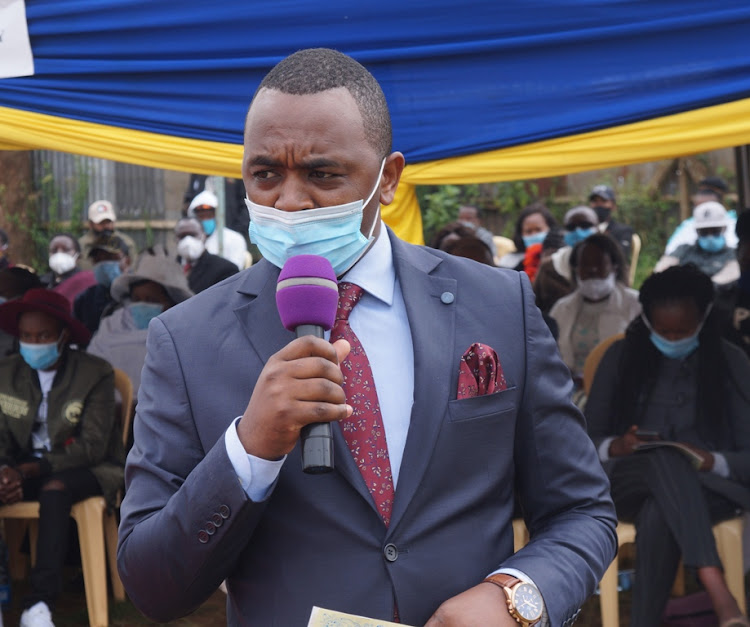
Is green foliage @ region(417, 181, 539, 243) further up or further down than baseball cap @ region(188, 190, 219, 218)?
further down

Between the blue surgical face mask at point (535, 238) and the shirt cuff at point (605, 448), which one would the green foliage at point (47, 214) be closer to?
the blue surgical face mask at point (535, 238)

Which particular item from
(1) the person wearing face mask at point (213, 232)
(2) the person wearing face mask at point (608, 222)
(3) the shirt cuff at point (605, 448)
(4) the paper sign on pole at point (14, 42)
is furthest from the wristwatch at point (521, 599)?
(1) the person wearing face mask at point (213, 232)

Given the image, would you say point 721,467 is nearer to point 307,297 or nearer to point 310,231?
point 310,231

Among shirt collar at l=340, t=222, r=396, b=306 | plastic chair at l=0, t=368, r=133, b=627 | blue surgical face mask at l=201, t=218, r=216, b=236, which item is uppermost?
shirt collar at l=340, t=222, r=396, b=306

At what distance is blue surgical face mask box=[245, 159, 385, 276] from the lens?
1.68 metres

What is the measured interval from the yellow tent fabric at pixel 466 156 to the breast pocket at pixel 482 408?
3.10 m

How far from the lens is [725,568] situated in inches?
193

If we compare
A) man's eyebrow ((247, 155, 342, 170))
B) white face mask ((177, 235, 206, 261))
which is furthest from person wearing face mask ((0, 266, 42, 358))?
man's eyebrow ((247, 155, 342, 170))

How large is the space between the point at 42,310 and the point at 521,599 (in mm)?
4933

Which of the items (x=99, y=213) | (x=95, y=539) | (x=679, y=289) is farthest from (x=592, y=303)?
(x=99, y=213)

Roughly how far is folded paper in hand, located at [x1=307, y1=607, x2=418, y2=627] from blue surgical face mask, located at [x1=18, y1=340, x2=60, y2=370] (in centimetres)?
477

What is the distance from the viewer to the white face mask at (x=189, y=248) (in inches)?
386

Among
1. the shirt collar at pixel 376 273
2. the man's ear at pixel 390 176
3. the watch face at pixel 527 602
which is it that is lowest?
the watch face at pixel 527 602

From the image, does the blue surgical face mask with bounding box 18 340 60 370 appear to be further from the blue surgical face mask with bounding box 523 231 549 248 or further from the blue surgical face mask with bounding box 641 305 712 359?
the blue surgical face mask with bounding box 523 231 549 248
